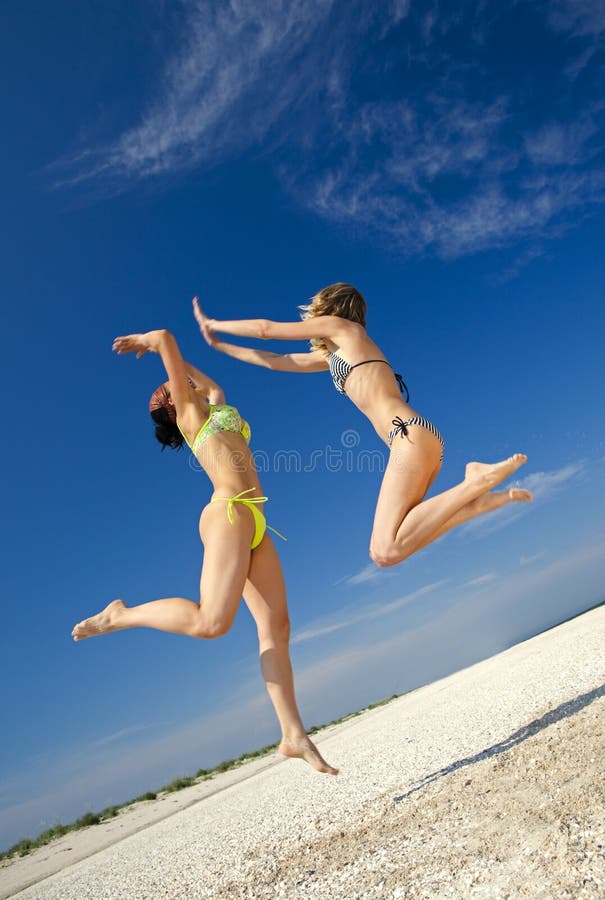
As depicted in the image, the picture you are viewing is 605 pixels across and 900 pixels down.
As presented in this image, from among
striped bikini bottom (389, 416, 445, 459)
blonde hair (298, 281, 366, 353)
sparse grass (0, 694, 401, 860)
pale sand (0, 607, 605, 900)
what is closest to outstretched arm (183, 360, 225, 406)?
blonde hair (298, 281, 366, 353)

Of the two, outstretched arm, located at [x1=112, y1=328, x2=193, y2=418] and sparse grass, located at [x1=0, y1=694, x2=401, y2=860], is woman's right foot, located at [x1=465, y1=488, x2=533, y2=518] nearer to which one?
outstretched arm, located at [x1=112, y1=328, x2=193, y2=418]

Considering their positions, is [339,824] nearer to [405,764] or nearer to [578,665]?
[405,764]

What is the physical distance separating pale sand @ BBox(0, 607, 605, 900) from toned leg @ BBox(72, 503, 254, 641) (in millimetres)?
2106

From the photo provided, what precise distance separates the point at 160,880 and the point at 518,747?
14.0 feet

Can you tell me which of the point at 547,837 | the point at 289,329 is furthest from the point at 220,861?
the point at 289,329

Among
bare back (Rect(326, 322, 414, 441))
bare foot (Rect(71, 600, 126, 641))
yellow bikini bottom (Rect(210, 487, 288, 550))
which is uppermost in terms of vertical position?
bare back (Rect(326, 322, 414, 441))

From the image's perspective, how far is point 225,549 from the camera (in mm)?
5527

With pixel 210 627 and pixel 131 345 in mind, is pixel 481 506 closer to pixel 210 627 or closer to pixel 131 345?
pixel 210 627

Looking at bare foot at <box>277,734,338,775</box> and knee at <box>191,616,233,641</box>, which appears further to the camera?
bare foot at <box>277,734,338,775</box>

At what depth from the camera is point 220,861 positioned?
22.8 feet

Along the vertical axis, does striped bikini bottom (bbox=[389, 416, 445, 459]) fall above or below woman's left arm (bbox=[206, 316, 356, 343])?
below

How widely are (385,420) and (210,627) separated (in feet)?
7.71

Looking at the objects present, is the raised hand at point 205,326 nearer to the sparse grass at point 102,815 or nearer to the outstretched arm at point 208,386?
the outstretched arm at point 208,386

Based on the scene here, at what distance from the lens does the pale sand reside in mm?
4070
